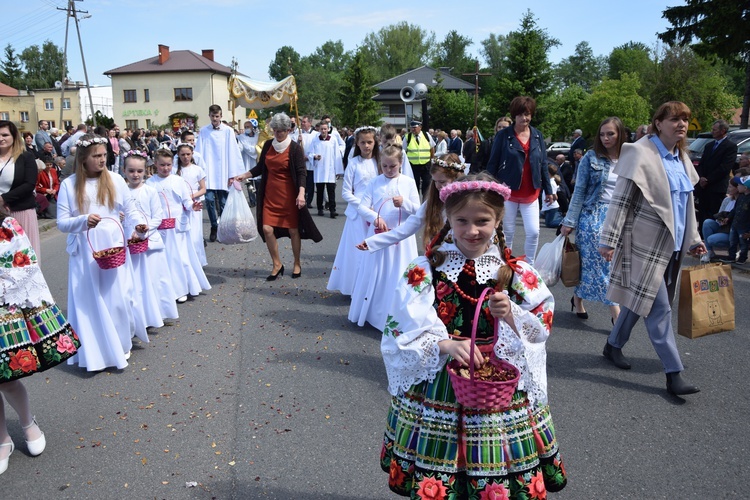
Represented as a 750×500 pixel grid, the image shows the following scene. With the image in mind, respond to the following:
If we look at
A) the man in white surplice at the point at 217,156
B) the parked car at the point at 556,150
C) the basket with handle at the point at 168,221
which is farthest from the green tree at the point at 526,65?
the basket with handle at the point at 168,221

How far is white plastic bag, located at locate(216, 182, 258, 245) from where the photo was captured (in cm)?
868

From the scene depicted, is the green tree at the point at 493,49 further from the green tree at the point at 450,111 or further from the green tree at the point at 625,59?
the green tree at the point at 450,111

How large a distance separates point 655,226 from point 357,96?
61680 mm

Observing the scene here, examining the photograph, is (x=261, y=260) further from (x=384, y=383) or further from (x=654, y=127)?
(x=654, y=127)

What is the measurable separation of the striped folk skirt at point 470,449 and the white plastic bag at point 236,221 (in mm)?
6588

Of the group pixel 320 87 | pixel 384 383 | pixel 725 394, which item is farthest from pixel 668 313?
pixel 320 87

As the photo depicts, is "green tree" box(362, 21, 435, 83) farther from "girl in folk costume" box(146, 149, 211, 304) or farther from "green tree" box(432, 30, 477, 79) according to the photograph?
"girl in folk costume" box(146, 149, 211, 304)

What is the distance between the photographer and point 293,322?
6.60 metres

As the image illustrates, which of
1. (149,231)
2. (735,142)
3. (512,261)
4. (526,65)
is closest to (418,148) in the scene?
(735,142)

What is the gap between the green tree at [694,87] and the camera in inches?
1713

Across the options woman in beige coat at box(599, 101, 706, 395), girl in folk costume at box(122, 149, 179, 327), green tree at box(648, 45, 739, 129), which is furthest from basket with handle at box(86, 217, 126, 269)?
green tree at box(648, 45, 739, 129)

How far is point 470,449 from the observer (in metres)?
2.36

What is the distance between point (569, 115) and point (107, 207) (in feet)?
169

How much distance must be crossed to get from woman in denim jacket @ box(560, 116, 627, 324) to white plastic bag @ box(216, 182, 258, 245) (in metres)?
4.42
